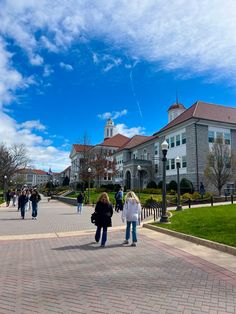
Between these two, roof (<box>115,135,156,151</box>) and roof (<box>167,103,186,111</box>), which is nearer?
roof (<box>115,135,156,151</box>)

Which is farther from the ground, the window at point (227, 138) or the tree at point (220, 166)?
the window at point (227, 138)

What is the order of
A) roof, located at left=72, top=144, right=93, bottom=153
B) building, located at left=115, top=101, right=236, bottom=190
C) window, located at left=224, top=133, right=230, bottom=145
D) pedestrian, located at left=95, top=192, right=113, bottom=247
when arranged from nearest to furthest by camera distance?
pedestrian, located at left=95, top=192, right=113, bottom=247
building, located at left=115, top=101, right=236, bottom=190
window, located at left=224, top=133, right=230, bottom=145
roof, located at left=72, top=144, right=93, bottom=153

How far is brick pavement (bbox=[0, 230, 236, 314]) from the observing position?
186 inches

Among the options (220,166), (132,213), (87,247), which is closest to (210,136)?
(220,166)

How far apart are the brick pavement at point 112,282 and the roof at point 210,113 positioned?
35.6 m

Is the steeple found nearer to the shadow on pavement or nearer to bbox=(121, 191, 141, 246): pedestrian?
bbox=(121, 191, 141, 246): pedestrian

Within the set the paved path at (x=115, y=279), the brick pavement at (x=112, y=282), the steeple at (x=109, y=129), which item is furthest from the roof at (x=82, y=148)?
the brick pavement at (x=112, y=282)

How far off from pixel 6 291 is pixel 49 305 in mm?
1166

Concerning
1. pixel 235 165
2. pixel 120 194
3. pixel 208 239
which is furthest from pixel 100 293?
pixel 235 165

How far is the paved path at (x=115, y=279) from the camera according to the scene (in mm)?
4738

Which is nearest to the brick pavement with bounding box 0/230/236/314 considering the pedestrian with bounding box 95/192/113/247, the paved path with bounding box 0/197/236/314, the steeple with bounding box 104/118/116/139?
the paved path with bounding box 0/197/236/314

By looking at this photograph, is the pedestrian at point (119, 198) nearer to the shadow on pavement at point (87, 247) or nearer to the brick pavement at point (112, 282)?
the shadow on pavement at point (87, 247)

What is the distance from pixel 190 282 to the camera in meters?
5.98

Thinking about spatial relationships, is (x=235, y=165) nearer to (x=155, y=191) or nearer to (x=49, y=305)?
(x=155, y=191)
